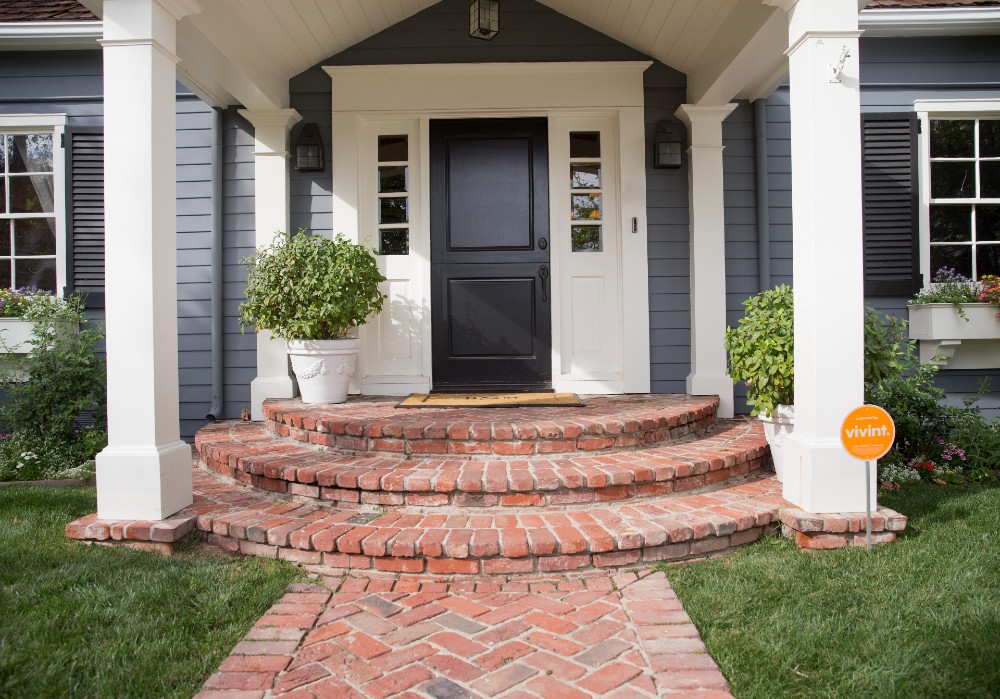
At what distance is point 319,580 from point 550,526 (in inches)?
36.1

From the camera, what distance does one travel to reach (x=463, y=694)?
5.89 ft

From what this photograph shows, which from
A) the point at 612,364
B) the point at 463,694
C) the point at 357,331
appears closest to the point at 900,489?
the point at 612,364

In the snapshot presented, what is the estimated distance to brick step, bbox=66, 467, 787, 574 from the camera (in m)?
2.55

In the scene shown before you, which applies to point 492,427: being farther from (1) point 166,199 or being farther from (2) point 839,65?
(2) point 839,65

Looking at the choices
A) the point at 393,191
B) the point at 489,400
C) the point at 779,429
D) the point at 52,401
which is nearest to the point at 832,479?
the point at 779,429

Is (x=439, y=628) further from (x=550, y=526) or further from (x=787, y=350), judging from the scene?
(x=787, y=350)

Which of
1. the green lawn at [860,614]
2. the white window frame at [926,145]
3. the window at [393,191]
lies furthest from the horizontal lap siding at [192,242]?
the white window frame at [926,145]

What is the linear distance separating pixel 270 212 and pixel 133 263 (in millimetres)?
1864

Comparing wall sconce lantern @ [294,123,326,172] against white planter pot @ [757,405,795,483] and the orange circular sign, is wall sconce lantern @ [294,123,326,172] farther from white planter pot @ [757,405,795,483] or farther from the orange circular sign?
the orange circular sign

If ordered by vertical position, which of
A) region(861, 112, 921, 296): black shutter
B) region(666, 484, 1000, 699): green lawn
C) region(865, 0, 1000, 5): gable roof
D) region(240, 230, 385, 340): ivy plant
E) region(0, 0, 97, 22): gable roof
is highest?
region(0, 0, 97, 22): gable roof

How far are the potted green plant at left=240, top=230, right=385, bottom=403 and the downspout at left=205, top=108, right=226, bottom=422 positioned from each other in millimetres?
495

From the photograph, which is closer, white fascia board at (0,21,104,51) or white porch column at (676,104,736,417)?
white porch column at (676,104,736,417)

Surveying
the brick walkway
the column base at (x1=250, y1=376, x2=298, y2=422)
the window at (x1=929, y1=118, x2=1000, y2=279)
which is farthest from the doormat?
the window at (x1=929, y1=118, x2=1000, y2=279)

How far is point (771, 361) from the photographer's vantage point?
323 cm
